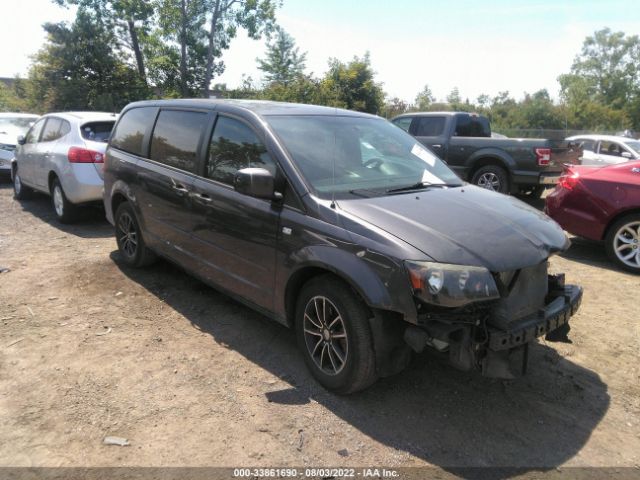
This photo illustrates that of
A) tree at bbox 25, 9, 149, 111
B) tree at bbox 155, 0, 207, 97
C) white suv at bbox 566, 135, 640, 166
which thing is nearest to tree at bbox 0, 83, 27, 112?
tree at bbox 25, 9, 149, 111

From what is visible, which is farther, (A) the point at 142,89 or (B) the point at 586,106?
(B) the point at 586,106

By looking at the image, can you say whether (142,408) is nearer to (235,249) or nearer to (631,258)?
(235,249)

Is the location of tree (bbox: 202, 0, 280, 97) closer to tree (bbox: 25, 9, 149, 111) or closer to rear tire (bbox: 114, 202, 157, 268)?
tree (bbox: 25, 9, 149, 111)

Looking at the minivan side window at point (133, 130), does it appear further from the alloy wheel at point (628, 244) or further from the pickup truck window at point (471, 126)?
the pickup truck window at point (471, 126)

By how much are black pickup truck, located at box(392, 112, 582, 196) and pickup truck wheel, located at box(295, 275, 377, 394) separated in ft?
21.4

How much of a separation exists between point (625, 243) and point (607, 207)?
49 cm

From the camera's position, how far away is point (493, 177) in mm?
10133

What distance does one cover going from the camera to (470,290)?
267 centimetres

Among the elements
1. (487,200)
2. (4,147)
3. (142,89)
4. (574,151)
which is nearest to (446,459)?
(487,200)

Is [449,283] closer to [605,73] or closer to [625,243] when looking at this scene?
[625,243]

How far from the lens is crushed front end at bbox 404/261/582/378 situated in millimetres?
2660

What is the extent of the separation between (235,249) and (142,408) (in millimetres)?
1313

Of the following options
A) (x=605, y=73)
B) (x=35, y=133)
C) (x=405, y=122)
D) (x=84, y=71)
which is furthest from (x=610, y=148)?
(x=605, y=73)

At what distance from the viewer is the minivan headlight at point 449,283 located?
8.66 ft
